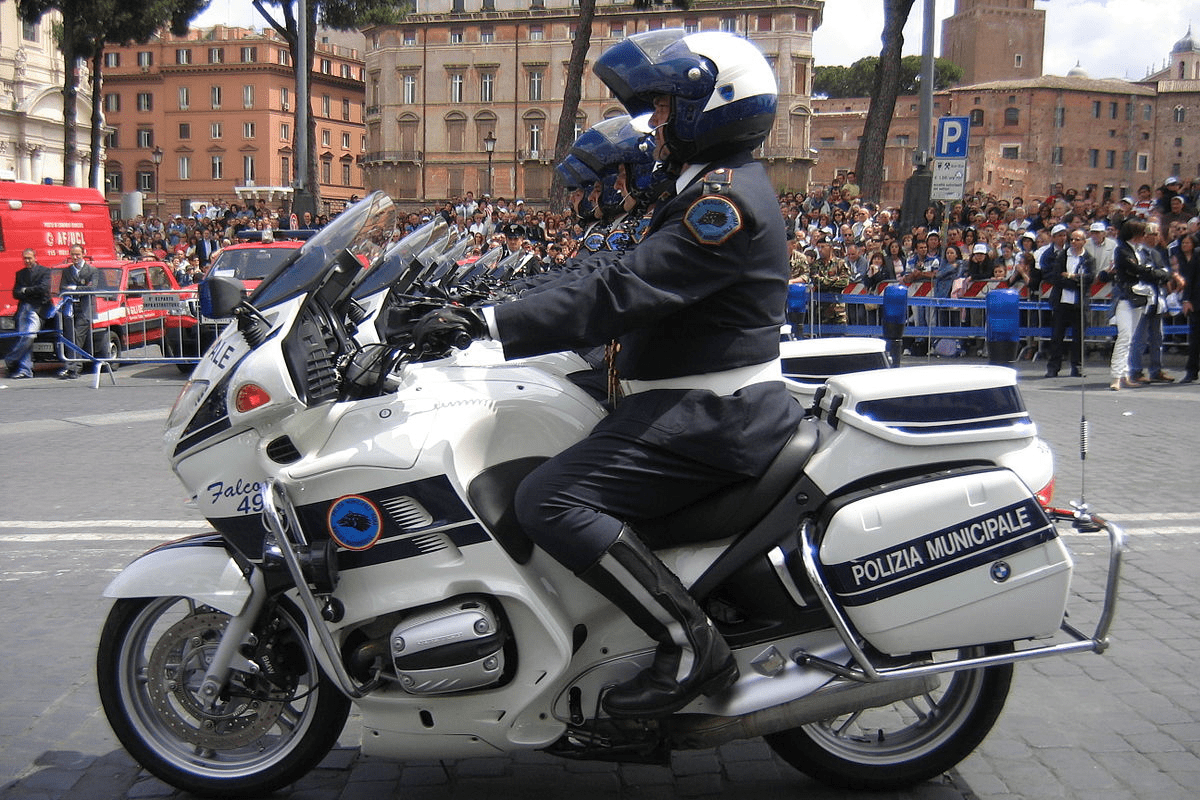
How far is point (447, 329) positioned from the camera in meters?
2.98

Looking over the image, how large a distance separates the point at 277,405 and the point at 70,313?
14.5 meters

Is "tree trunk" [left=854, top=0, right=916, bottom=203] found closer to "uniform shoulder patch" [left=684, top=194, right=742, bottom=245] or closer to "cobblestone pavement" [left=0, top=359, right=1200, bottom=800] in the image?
"cobblestone pavement" [left=0, top=359, right=1200, bottom=800]

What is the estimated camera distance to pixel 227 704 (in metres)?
3.53

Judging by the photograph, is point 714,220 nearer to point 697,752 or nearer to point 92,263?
point 697,752

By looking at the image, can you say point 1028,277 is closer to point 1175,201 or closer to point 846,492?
point 1175,201

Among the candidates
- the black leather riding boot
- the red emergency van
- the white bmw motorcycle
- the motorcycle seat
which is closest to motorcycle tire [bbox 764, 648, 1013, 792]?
the white bmw motorcycle

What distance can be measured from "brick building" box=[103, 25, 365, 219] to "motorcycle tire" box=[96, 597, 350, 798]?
96956mm

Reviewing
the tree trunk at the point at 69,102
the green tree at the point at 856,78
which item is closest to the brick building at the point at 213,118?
the green tree at the point at 856,78

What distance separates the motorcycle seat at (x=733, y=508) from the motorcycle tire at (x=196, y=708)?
1053 mm

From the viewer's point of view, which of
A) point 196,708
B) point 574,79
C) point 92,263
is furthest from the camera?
point 574,79

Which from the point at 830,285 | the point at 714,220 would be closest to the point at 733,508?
the point at 714,220

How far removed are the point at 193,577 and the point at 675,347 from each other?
1.48 metres


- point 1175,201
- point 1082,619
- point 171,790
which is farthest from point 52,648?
point 1175,201

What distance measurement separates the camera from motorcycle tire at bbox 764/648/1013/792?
11.5 feet
